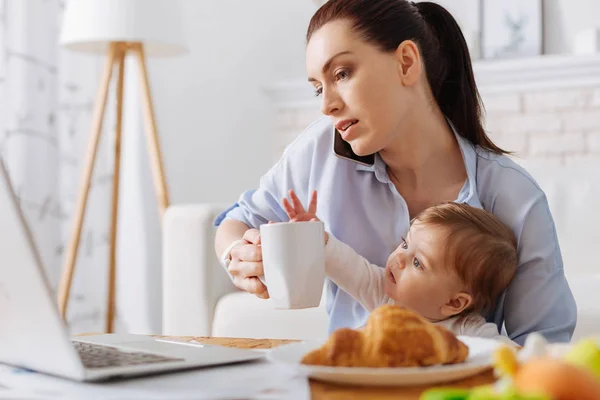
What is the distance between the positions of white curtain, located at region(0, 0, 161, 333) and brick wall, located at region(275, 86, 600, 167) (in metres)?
1.56

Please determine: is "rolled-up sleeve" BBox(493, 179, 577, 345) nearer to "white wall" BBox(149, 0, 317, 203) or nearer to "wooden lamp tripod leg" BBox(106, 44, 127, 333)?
A: "wooden lamp tripod leg" BBox(106, 44, 127, 333)

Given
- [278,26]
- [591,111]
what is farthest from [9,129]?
[591,111]

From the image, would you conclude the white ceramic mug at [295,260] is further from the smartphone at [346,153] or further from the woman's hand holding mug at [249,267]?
the smartphone at [346,153]

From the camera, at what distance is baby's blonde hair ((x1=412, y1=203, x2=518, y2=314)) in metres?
1.52

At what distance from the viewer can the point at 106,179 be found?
3.63 m

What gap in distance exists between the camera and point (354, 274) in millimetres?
1603

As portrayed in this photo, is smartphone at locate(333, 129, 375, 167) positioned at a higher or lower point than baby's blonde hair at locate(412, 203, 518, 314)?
higher

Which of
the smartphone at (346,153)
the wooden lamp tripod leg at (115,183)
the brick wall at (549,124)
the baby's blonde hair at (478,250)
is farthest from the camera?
the brick wall at (549,124)

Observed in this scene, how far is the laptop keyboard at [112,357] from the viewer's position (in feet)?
2.85

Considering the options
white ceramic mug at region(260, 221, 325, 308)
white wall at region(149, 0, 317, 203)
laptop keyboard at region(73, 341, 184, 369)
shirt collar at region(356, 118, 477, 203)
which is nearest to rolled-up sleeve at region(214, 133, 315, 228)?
shirt collar at region(356, 118, 477, 203)

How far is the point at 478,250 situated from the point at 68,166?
2.30m

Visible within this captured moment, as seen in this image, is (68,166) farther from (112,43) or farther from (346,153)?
(346,153)

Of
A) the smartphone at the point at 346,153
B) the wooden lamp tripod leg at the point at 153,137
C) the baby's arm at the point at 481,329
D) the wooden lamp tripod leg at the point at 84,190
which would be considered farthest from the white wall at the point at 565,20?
the baby's arm at the point at 481,329

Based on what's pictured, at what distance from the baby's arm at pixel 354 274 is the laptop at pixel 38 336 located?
638 millimetres
